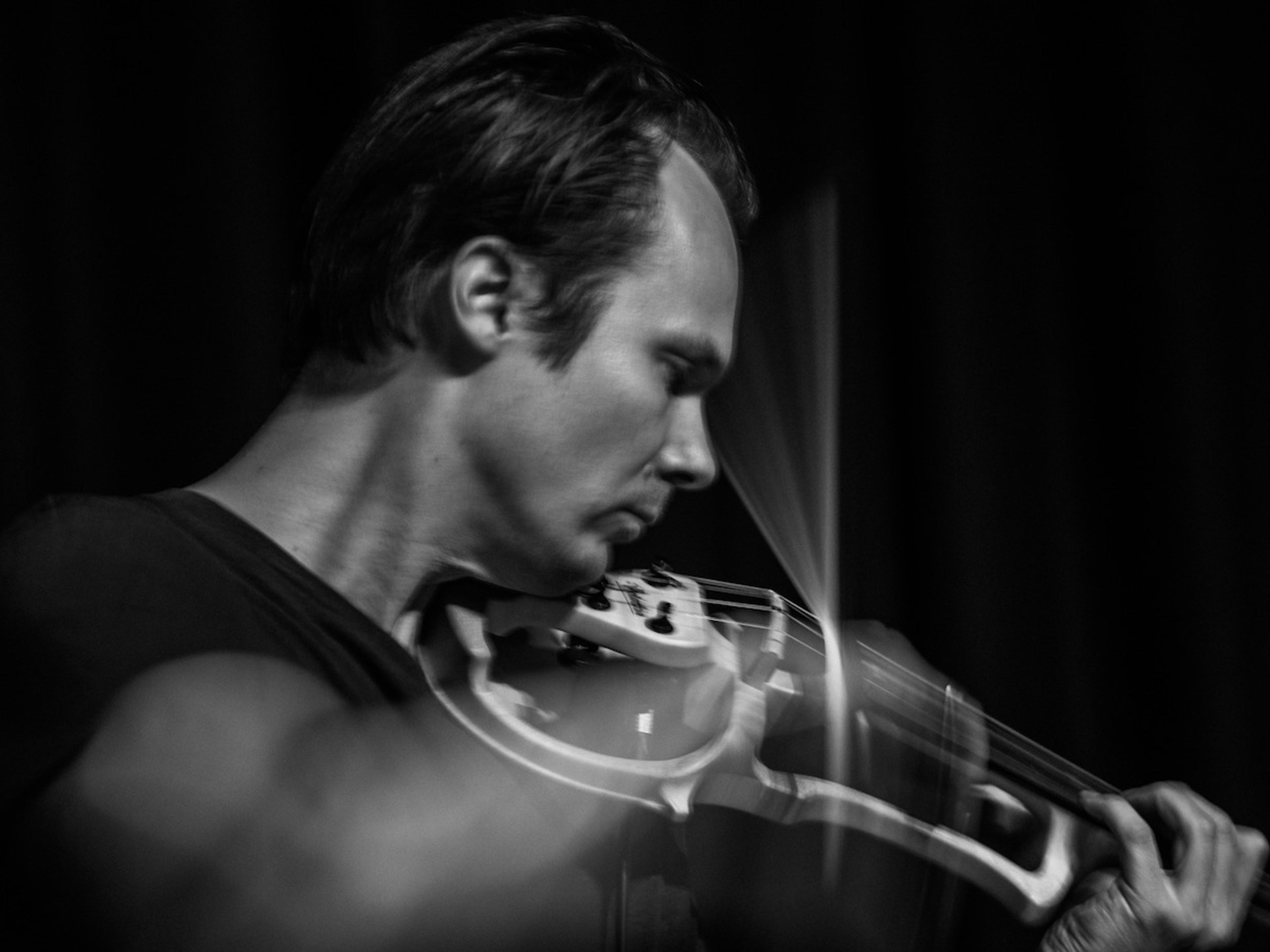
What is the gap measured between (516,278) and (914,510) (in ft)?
2.35

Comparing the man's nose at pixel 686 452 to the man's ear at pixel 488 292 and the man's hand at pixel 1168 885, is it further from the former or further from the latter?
the man's hand at pixel 1168 885

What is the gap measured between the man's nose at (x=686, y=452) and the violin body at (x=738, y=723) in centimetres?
10

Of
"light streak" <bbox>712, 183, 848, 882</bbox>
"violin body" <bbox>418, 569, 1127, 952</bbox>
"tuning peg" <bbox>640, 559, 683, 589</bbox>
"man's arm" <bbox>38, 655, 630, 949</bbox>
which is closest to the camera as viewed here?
"man's arm" <bbox>38, 655, 630, 949</bbox>

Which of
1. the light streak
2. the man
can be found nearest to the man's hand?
the man

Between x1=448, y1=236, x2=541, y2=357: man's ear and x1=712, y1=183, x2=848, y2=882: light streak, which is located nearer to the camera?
x1=448, y1=236, x2=541, y2=357: man's ear

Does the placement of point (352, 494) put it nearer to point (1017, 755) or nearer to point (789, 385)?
point (1017, 755)

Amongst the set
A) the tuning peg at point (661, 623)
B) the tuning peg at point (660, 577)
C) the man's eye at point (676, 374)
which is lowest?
the tuning peg at point (660, 577)

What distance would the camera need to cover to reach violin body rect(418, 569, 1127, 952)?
74cm

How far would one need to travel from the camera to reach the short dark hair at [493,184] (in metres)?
0.78

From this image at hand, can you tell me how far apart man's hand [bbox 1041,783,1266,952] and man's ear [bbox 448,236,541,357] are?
548 millimetres

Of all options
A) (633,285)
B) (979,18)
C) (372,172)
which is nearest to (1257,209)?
(979,18)

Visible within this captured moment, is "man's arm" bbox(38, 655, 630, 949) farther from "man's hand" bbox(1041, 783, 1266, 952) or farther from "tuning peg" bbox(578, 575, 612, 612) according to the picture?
"man's hand" bbox(1041, 783, 1266, 952)

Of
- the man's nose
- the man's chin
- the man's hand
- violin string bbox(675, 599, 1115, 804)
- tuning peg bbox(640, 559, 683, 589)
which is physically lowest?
the man's hand

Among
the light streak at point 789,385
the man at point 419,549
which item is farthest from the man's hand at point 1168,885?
the light streak at point 789,385
